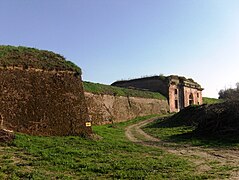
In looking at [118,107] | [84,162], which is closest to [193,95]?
[118,107]

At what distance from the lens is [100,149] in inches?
485

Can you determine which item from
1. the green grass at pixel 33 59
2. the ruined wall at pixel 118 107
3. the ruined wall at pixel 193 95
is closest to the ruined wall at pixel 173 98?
the ruined wall at pixel 193 95

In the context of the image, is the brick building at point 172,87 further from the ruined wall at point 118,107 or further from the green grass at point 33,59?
the green grass at point 33,59

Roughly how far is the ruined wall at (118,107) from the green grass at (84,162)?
42.3 ft

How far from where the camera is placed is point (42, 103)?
1498cm

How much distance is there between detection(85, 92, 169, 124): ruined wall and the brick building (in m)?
1.73

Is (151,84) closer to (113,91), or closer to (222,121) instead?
(113,91)

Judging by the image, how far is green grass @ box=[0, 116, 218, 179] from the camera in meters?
8.27

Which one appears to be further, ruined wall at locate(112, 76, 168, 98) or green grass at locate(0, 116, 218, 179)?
ruined wall at locate(112, 76, 168, 98)

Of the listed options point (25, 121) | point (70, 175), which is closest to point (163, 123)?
point (25, 121)

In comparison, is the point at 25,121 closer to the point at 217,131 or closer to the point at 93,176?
the point at 93,176

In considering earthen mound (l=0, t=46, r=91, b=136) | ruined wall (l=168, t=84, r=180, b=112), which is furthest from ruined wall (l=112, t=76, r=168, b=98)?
earthen mound (l=0, t=46, r=91, b=136)

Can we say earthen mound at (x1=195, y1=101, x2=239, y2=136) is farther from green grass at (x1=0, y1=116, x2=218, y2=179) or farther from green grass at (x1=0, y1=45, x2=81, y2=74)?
green grass at (x1=0, y1=45, x2=81, y2=74)

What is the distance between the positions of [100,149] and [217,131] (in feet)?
26.0
